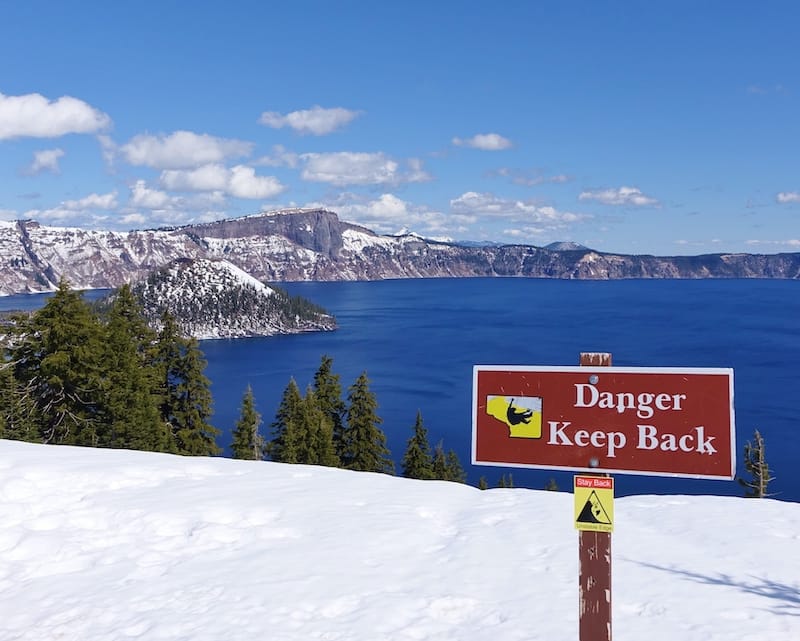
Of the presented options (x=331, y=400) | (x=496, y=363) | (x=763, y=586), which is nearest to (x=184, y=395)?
(x=331, y=400)

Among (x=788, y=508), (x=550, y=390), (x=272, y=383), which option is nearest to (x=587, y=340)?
(x=272, y=383)

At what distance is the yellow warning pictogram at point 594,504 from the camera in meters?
4.64

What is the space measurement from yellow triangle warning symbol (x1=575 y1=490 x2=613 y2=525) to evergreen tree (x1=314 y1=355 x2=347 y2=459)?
3745 centimetres

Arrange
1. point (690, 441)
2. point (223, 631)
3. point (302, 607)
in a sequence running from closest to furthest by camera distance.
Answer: point (690, 441)
point (223, 631)
point (302, 607)

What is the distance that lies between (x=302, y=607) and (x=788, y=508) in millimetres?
10715

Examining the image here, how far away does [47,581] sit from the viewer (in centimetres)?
922

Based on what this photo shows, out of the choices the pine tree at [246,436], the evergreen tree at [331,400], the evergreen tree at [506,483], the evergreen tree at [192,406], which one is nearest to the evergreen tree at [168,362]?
the evergreen tree at [192,406]

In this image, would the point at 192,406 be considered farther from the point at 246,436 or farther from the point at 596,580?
the point at 596,580

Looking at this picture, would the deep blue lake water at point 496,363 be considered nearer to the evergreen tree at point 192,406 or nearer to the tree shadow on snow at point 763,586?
the evergreen tree at point 192,406

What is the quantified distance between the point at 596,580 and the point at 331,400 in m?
38.9

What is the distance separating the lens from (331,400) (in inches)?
1695

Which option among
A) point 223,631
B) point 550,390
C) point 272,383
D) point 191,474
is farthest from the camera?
point 272,383

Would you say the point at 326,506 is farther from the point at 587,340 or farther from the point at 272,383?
the point at 587,340

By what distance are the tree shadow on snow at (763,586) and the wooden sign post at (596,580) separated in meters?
4.79
